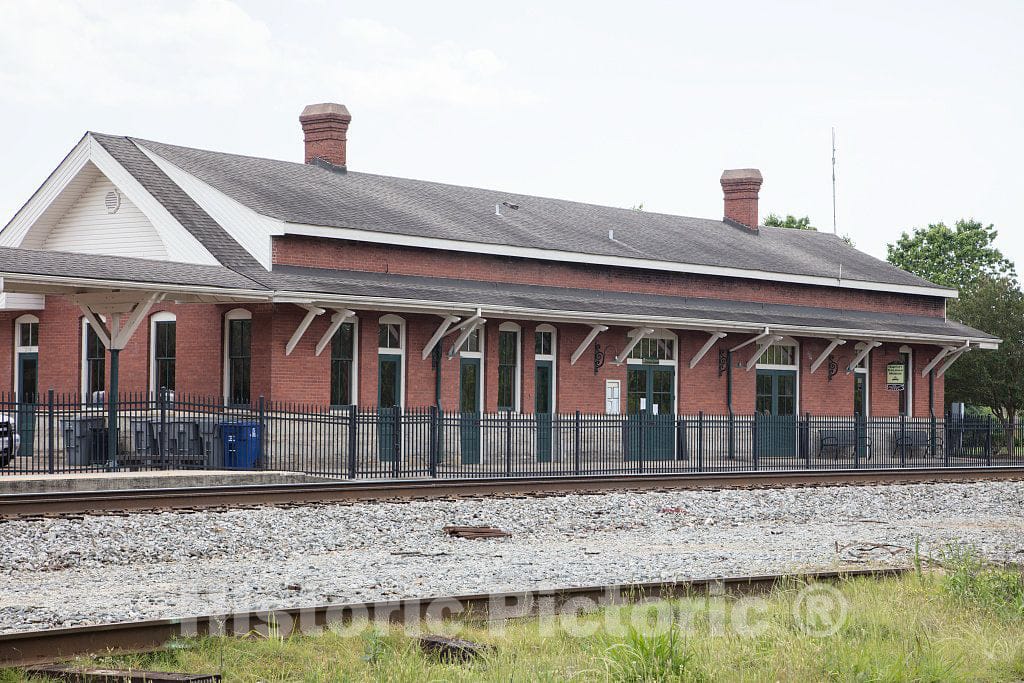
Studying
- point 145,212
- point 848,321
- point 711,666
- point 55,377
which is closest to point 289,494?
point 711,666

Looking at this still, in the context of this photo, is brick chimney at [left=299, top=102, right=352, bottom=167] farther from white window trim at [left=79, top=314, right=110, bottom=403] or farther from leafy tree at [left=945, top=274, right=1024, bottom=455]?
leafy tree at [left=945, top=274, right=1024, bottom=455]

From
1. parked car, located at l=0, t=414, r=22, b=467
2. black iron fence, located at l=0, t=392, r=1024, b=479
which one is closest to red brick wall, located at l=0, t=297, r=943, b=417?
black iron fence, located at l=0, t=392, r=1024, b=479

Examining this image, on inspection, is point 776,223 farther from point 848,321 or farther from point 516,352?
point 516,352

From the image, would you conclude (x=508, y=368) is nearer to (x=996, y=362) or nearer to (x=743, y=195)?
(x=743, y=195)

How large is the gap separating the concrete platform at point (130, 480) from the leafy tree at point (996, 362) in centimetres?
2609

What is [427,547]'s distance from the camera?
1386 cm

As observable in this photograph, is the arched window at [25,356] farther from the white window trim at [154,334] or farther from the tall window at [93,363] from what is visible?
the white window trim at [154,334]

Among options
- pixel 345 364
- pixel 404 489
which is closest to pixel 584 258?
pixel 345 364

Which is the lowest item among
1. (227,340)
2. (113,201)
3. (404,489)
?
(404,489)

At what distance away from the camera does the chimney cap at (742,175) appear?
41.6 m

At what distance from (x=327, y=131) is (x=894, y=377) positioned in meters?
16.5

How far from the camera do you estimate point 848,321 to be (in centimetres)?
3528

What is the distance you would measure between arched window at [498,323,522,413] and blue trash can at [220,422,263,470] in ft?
22.9

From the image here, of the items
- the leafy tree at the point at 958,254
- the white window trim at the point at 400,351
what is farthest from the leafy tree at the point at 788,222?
the white window trim at the point at 400,351
